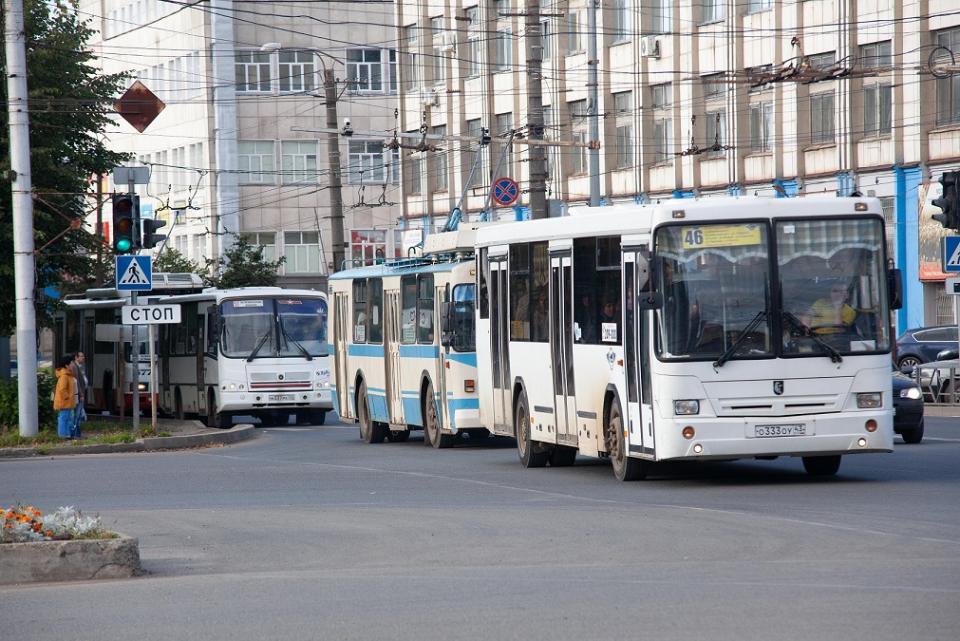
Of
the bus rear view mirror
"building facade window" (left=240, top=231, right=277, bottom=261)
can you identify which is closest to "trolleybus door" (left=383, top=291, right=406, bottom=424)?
the bus rear view mirror

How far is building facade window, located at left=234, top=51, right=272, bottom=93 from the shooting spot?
84.2m

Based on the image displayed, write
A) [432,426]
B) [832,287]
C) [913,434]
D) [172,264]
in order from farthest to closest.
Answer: [172,264], [432,426], [913,434], [832,287]

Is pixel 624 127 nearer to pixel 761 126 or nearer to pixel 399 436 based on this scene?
pixel 761 126

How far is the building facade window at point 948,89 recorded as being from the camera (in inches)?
1811

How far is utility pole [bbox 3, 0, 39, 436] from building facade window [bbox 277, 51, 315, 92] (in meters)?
57.8

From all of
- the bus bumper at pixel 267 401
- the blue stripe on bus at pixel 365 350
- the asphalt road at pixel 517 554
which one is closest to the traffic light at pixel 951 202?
the asphalt road at pixel 517 554

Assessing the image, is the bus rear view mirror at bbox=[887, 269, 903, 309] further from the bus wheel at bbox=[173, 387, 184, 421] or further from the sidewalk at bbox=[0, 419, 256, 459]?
the bus wheel at bbox=[173, 387, 184, 421]

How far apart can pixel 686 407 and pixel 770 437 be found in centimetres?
83

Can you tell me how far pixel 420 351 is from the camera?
26797 millimetres

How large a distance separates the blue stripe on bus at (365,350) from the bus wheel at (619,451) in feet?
35.1

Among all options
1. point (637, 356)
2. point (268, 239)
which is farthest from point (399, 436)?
point (268, 239)

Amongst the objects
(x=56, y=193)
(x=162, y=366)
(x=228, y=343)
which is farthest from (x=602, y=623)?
(x=162, y=366)

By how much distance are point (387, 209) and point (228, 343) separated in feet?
169

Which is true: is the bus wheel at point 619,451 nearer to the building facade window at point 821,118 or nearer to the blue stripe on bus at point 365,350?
the blue stripe on bus at point 365,350
